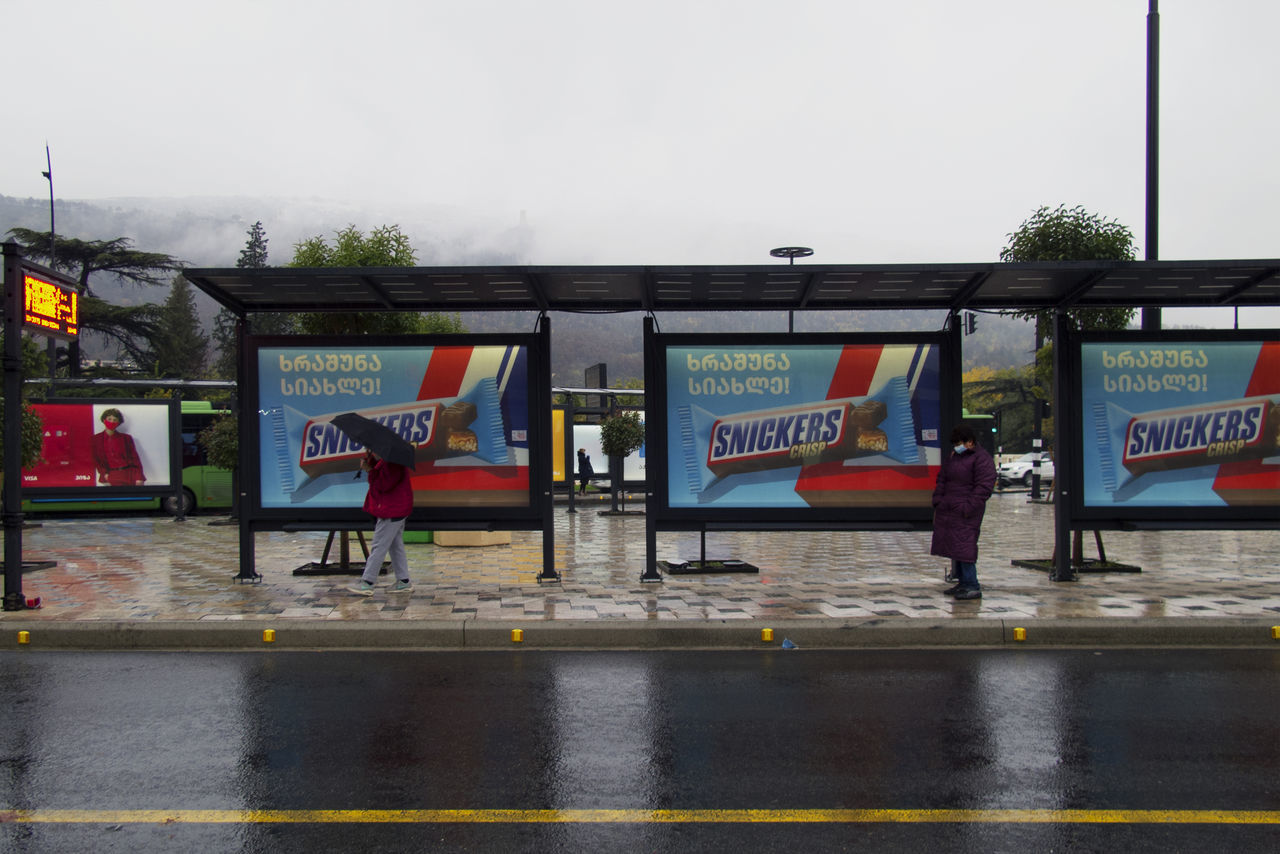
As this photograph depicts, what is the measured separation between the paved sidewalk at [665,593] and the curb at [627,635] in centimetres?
2

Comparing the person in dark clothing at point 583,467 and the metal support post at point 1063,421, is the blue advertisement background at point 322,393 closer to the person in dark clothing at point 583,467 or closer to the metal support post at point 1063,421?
the metal support post at point 1063,421

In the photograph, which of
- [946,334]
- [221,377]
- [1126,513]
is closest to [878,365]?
[946,334]

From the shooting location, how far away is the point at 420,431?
10.1m

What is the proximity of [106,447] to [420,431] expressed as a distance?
524 inches

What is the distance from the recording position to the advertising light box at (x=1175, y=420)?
990 centimetres

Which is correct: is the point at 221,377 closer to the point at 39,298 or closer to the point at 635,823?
the point at 39,298

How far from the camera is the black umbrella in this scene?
30.0ft

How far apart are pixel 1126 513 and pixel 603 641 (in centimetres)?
590

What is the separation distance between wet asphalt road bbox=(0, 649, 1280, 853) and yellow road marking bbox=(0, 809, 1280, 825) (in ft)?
0.05

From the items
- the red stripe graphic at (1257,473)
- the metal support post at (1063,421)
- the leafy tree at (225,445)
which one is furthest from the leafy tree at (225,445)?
the red stripe graphic at (1257,473)

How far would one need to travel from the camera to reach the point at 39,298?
342 inches

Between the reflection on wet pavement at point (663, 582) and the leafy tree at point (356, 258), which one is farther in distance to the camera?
the leafy tree at point (356, 258)

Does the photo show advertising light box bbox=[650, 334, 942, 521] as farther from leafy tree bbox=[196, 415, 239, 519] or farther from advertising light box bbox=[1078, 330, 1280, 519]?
leafy tree bbox=[196, 415, 239, 519]

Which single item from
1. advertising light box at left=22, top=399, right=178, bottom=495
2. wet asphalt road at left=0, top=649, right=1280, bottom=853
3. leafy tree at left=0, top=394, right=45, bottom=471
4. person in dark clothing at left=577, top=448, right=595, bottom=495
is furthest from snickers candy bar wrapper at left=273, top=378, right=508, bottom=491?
person in dark clothing at left=577, top=448, right=595, bottom=495
